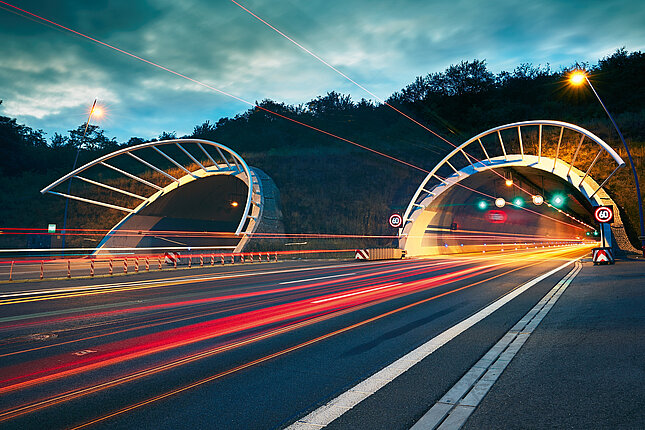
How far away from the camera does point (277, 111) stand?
4126 inches

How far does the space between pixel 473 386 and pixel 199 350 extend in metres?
3.97

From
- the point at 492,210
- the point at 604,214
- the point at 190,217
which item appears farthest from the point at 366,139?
the point at 604,214

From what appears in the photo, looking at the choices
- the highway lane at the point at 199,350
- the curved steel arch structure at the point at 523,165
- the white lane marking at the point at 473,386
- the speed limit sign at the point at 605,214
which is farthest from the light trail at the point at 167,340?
the curved steel arch structure at the point at 523,165

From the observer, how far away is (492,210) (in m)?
50.5

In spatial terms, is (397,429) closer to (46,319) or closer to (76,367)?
(76,367)

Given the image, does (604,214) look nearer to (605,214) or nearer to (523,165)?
(605,214)

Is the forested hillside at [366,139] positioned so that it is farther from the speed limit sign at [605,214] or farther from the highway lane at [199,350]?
the highway lane at [199,350]

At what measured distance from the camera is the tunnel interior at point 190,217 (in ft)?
138

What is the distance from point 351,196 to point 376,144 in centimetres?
1837

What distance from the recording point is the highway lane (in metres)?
4.29

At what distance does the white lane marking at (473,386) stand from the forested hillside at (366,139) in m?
31.9

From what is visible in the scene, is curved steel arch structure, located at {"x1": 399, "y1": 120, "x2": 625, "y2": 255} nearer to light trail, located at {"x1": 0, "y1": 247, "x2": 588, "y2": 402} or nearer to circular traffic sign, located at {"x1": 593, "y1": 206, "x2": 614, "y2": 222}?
circular traffic sign, located at {"x1": 593, "y1": 206, "x2": 614, "y2": 222}

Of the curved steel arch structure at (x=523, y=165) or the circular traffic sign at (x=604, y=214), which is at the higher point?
the curved steel arch structure at (x=523, y=165)

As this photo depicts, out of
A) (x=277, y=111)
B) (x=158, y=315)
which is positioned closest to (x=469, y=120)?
(x=277, y=111)
